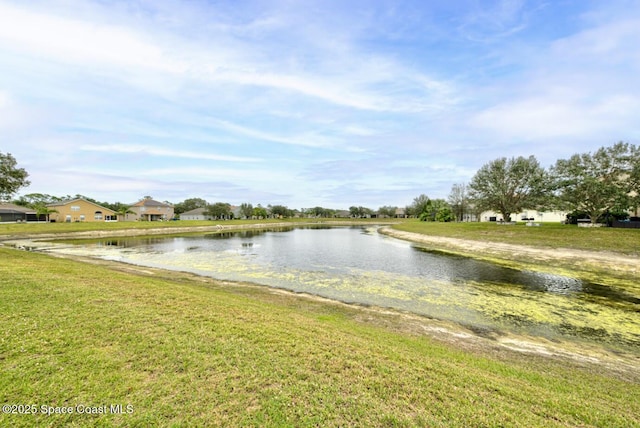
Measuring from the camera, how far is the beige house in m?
70.8

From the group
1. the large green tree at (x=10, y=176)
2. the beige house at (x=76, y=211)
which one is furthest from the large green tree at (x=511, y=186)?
the beige house at (x=76, y=211)

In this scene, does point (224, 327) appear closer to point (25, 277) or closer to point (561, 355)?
point (25, 277)

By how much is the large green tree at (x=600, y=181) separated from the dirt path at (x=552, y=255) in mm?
12576

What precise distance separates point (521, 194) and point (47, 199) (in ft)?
440

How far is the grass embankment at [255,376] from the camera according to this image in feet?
11.9

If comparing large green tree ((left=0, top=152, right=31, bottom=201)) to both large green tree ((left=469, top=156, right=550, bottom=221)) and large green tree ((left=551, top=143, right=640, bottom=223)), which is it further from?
large green tree ((left=469, top=156, right=550, bottom=221))

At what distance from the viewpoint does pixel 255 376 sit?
4398 millimetres

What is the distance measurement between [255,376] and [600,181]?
151ft

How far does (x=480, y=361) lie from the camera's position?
251 inches

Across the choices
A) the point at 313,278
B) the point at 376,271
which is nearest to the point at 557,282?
the point at 376,271

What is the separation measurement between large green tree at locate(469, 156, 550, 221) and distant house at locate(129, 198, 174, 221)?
103m

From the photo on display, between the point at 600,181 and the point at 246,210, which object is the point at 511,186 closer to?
the point at 600,181

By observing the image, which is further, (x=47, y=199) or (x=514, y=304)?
(x=47, y=199)

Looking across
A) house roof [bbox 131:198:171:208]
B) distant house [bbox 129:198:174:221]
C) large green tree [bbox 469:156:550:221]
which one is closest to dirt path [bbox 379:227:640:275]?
large green tree [bbox 469:156:550:221]
